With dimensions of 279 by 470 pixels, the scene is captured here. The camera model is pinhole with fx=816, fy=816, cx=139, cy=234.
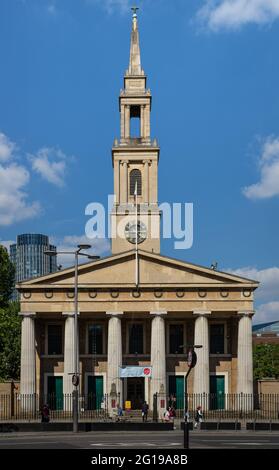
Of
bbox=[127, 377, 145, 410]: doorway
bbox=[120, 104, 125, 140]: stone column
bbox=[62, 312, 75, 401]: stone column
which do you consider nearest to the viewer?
bbox=[62, 312, 75, 401]: stone column

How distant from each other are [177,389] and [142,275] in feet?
36.8

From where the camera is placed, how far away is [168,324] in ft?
252

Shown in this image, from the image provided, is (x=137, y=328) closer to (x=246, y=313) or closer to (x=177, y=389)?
(x=177, y=389)

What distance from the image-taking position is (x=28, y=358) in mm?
71312

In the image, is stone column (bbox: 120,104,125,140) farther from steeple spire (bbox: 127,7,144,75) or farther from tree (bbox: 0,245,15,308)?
tree (bbox: 0,245,15,308)

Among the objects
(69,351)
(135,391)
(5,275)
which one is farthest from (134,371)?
(5,275)

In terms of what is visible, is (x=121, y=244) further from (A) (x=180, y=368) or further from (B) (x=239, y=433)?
(B) (x=239, y=433)

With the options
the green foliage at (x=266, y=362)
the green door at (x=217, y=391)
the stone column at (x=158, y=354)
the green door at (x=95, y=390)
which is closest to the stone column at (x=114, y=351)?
the green door at (x=95, y=390)

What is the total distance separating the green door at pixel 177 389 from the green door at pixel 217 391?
110 inches

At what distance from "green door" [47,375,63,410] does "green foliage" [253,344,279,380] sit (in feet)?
204

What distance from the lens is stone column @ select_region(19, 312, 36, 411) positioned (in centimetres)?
7094

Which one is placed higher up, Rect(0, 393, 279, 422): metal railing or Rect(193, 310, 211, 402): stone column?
Rect(193, 310, 211, 402): stone column

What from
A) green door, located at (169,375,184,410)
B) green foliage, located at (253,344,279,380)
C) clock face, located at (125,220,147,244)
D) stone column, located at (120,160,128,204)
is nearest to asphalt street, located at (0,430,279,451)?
green door, located at (169,375,184,410)
